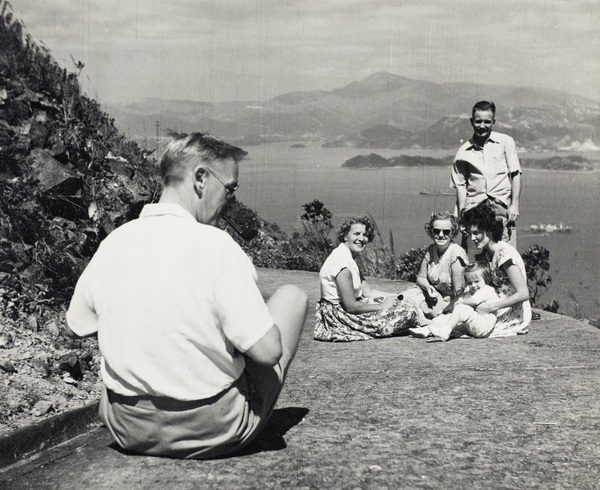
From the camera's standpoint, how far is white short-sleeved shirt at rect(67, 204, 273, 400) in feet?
9.36

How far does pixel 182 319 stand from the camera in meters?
2.88

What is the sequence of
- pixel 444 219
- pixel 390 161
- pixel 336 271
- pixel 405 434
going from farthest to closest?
pixel 390 161 < pixel 444 219 < pixel 336 271 < pixel 405 434

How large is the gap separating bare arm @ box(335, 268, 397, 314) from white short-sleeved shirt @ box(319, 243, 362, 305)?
0.04 metres

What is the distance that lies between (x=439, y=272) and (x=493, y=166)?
4.14 feet

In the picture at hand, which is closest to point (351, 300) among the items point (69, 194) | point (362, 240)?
point (362, 240)

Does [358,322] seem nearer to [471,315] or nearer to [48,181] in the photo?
[471,315]

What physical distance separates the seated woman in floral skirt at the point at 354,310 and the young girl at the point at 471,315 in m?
0.20

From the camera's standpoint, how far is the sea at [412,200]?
12891 millimetres

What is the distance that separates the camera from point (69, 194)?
626 cm

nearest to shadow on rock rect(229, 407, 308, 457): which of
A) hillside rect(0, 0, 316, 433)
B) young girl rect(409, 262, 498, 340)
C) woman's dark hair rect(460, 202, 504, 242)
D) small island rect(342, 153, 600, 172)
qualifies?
hillside rect(0, 0, 316, 433)

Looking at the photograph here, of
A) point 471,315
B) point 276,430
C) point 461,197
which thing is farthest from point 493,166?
point 276,430

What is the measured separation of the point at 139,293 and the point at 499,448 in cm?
182

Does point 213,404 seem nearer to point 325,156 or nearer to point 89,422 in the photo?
point 89,422

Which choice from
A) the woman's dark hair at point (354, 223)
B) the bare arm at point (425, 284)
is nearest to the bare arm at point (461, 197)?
the bare arm at point (425, 284)
